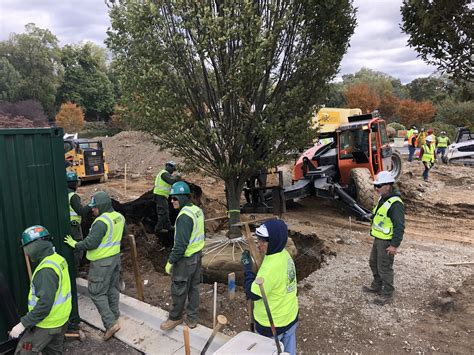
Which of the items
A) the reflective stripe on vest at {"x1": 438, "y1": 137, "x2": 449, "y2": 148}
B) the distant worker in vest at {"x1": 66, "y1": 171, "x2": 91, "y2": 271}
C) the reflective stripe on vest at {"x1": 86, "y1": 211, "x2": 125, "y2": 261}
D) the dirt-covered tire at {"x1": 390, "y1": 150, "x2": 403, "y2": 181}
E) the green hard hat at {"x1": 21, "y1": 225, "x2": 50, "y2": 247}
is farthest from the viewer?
the reflective stripe on vest at {"x1": 438, "y1": 137, "x2": 449, "y2": 148}

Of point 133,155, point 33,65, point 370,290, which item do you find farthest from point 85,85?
point 370,290

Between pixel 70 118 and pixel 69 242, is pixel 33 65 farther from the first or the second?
pixel 69 242

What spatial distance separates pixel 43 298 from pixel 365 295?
4189mm

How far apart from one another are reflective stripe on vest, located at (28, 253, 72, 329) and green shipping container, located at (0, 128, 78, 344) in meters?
0.83

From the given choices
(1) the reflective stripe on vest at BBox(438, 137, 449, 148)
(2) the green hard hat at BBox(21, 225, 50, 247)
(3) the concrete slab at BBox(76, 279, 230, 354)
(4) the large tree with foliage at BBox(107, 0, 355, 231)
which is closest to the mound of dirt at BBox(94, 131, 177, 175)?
(1) the reflective stripe on vest at BBox(438, 137, 449, 148)

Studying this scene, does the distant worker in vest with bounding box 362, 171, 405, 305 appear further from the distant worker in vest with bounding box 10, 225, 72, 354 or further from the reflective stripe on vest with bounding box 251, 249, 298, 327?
the distant worker in vest with bounding box 10, 225, 72, 354

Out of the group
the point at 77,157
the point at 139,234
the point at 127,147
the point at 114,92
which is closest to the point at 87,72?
the point at 114,92

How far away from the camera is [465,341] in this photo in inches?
172

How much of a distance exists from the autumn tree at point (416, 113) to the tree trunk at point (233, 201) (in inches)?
1385

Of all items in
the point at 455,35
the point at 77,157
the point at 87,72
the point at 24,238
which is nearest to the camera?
the point at 24,238

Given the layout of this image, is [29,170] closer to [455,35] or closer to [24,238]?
[24,238]

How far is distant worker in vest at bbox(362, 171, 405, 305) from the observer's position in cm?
510

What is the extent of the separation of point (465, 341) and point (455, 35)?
3.32 metres

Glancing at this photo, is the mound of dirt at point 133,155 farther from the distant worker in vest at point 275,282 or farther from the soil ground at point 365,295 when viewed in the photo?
the distant worker in vest at point 275,282
